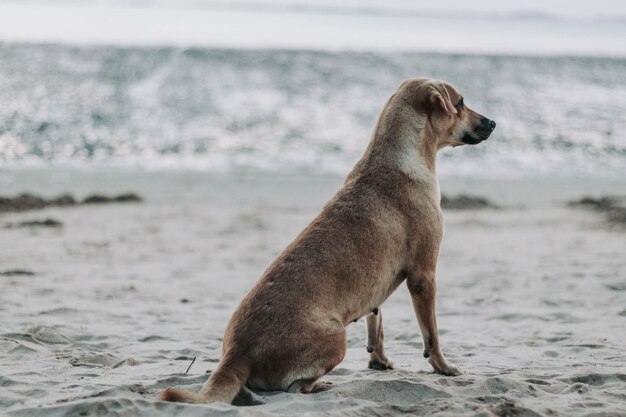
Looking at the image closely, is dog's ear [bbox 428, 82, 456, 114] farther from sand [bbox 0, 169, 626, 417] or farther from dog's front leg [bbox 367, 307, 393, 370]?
sand [bbox 0, 169, 626, 417]

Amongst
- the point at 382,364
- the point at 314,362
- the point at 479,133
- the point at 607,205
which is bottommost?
the point at 382,364

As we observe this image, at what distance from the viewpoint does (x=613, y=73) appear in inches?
1252

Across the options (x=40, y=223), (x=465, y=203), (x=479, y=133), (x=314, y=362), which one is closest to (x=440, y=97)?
(x=479, y=133)

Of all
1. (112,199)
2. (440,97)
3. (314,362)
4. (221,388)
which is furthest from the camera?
(112,199)

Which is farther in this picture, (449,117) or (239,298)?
(239,298)

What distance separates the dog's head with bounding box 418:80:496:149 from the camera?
5.84 metres

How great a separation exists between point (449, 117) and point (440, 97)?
0.20 metres

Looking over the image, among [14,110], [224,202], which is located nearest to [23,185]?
[224,202]

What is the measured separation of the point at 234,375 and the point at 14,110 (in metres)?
20.9

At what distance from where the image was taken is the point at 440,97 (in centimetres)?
577

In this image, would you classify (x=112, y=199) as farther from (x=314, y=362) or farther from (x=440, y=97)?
(x=314, y=362)

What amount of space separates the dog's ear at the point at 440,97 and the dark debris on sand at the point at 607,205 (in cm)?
836

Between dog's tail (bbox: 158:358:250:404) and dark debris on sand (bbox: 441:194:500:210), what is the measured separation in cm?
1025

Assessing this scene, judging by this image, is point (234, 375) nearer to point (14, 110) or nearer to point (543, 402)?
point (543, 402)
